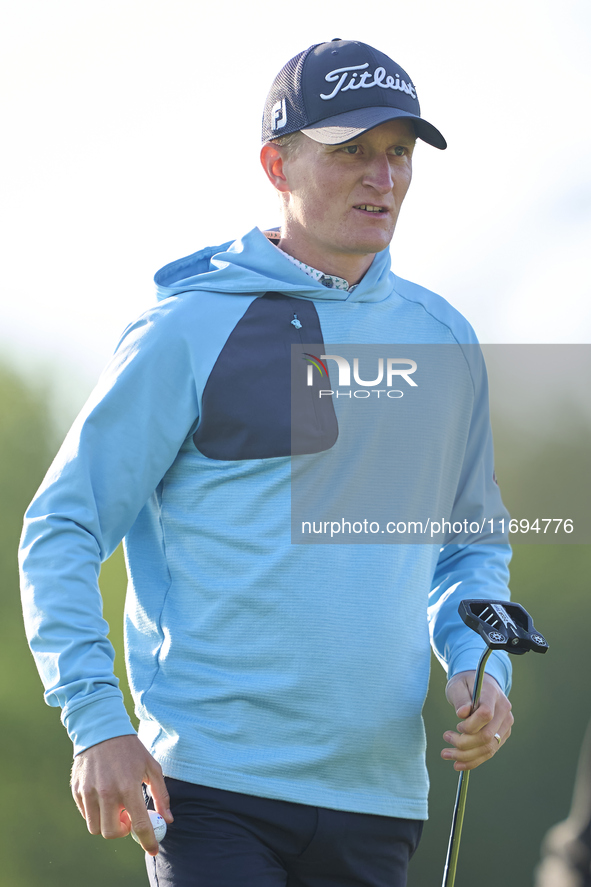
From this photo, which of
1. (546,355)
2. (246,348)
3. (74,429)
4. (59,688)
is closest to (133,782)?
(59,688)

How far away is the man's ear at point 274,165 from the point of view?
1.89 metres

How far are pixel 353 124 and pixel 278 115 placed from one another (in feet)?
0.74

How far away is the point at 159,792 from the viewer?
137 centimetres

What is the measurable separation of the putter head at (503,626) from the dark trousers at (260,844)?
0.39 meters

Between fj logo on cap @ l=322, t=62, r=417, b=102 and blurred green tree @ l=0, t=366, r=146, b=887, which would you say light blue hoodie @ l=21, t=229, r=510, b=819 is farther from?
blurred green tree @ l=0, t=366, r=146, b=887

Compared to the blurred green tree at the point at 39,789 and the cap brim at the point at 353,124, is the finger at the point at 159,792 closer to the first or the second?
the cap brim at the point at 353,124

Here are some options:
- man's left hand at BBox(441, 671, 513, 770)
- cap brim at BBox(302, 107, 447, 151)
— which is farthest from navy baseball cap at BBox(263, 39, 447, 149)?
man's left hand at BBox(441, 671, 513, 770)

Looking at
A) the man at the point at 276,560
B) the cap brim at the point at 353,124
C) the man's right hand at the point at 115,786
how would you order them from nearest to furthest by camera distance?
the man's right hand at the point at 115,786 < the man at the point at 276,560 < the cap brim at the point at 353,124

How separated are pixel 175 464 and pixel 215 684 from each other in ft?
1.33

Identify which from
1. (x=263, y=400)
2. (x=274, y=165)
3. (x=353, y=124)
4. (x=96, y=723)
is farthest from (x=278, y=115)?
(x=96, y=723)

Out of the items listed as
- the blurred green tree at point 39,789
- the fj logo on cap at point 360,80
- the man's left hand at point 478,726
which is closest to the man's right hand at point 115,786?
the man's left hand at point 478,726

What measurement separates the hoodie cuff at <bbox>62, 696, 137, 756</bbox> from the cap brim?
1113mm

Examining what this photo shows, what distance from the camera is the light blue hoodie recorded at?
1455 millimetres

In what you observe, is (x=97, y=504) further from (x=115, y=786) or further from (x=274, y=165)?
(x=274, y=165)
